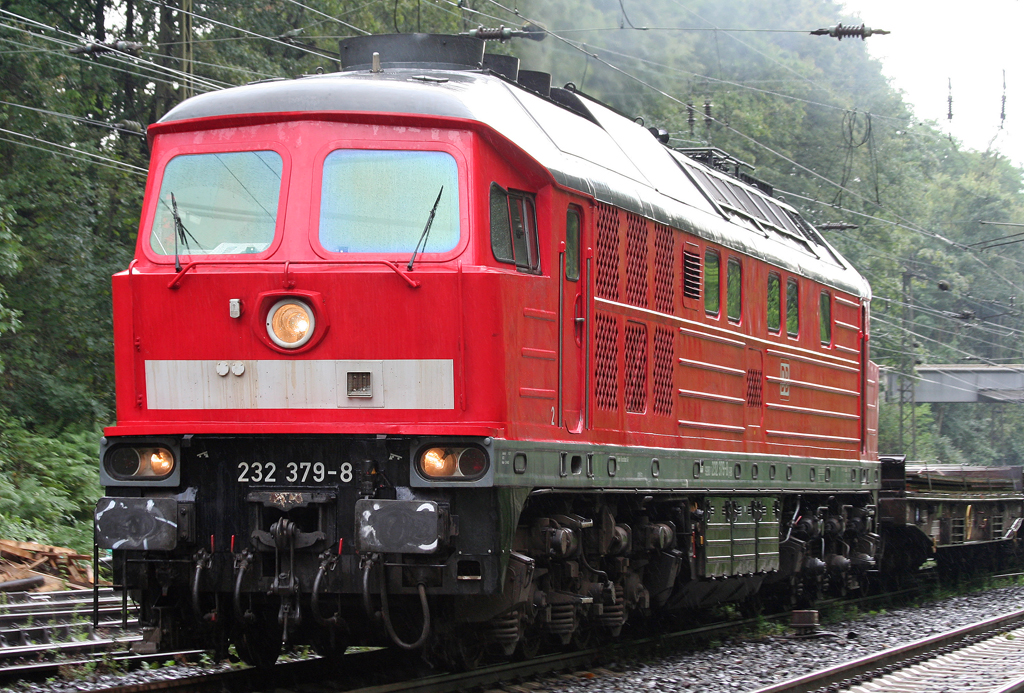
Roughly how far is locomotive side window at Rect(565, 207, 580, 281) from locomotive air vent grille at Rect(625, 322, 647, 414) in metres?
0.97

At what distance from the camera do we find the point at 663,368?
998cm

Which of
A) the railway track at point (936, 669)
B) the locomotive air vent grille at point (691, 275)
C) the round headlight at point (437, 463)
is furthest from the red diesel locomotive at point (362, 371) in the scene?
the railway track at point (936, 669)

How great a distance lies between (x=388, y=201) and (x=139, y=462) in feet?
6.82

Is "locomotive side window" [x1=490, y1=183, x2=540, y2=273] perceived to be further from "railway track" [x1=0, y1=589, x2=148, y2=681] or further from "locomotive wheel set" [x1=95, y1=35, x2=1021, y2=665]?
"railway track" [x1=0, y1=589, x2=148, y2=681]

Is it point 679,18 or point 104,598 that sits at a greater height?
point 679,18

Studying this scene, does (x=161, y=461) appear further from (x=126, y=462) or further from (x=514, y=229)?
(x=514, y=229)

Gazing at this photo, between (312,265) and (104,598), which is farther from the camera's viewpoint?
(104,598)

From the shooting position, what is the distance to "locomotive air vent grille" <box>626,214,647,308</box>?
9.41 meters

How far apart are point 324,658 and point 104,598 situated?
4.46 metres

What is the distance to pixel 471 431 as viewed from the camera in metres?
7.21

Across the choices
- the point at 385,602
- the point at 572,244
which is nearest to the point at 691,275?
the point at 572,244

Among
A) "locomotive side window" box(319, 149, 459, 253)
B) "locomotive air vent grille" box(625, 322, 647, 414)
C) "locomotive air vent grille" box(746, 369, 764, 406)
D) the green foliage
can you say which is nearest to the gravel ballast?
"locomotive air vent grille" box(625, 322, 647, 414)

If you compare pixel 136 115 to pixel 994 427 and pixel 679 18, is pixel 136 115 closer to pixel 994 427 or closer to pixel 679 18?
pixel 679 18

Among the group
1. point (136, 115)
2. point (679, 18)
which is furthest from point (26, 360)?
point (679, 18)
